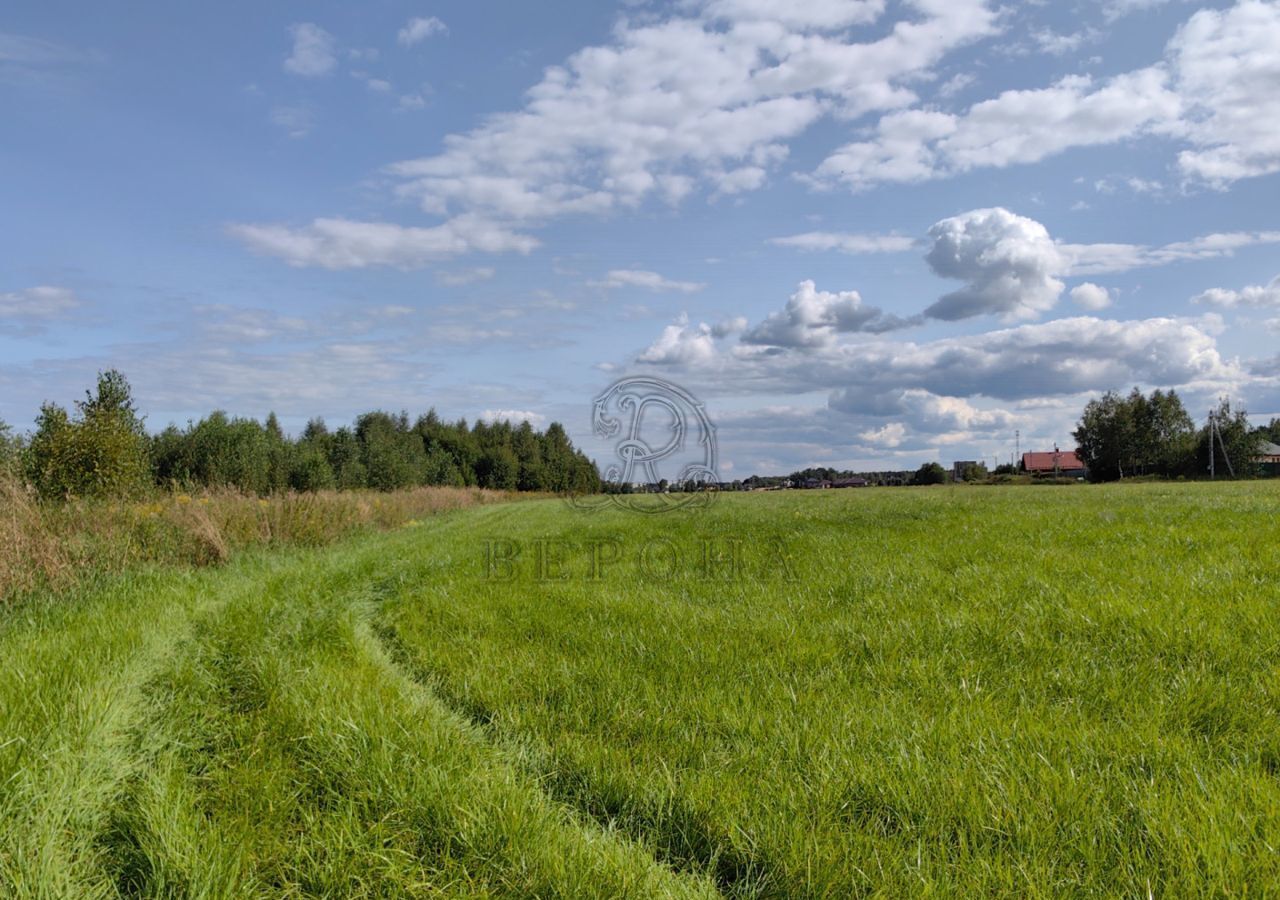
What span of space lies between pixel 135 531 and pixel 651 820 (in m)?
11.3

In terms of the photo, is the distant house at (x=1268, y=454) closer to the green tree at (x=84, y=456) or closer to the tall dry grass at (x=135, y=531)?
the tall dry grass at (x=135, y=531)

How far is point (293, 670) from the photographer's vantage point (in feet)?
16.8

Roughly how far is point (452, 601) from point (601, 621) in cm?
217

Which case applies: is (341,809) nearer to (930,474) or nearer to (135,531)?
(135,531)

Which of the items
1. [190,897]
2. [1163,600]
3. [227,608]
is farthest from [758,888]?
[227,608]

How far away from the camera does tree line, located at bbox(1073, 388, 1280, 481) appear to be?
76188 mm

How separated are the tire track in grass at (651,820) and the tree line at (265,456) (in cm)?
1299

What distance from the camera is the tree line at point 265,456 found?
20016 mm

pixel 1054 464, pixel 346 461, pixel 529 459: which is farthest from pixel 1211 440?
pixel 346 461

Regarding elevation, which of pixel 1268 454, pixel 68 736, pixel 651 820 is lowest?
pixel 651 820

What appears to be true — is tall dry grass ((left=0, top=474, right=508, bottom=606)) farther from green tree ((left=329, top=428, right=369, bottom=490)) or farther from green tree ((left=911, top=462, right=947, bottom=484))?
green tree ((left=911, top=462, right=947, bottom=484))

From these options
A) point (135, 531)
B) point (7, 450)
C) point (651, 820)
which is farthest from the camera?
point (7, 450)

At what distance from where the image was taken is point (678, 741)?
3811 millimetres

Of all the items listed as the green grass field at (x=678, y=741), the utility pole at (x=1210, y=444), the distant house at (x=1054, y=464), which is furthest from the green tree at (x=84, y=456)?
the distant house at (x=1054, y=464)
